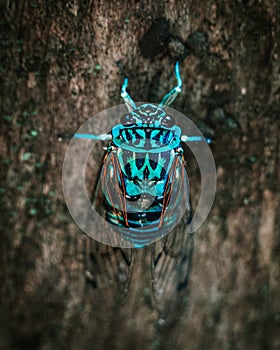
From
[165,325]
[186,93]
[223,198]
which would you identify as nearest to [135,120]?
[186,93]

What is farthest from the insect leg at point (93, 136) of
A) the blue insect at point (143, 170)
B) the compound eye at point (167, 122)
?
the compound eye at point (167, 122)

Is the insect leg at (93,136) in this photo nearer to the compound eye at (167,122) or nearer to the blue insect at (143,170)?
the blue insect at (143,170)

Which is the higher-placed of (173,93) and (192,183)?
(173,93)

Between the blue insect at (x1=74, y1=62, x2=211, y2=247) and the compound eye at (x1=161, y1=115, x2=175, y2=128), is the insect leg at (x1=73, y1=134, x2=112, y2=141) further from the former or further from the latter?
the compound eye at (x1=161, y1=115, x2=175, y2=128)

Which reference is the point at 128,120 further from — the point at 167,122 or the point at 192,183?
the point at 192,183

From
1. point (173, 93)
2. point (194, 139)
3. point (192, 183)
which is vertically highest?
point (173, 93)

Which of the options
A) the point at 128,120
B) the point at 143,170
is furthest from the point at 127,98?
the point at 143,170

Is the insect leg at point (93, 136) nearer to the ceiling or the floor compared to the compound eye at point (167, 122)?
nearer to the floor
